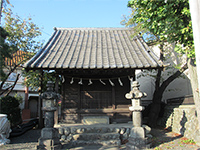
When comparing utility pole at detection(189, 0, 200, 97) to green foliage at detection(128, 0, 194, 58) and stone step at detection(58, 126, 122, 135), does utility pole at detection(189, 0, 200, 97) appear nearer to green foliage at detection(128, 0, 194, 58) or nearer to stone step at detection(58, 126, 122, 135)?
green foliage at detection(128, 0, 194, 58)

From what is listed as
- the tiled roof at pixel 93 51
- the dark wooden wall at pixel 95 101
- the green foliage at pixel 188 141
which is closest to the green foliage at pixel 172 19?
the tiled roof at pixel 93 51

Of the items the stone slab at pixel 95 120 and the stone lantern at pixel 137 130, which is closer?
the stone lantern at pixel 137 130

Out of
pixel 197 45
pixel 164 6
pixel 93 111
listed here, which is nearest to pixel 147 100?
pixel 93 111

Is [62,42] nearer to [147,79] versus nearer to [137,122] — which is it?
[137,122]

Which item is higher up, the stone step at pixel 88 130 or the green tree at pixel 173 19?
the green tree at pixel 173 19

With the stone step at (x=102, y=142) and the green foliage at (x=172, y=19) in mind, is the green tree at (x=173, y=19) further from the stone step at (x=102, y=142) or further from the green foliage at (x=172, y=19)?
the stone step at (x=102, y=142)

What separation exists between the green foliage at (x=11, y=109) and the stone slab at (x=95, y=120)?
191 inches

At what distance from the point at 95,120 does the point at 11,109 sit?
576cm

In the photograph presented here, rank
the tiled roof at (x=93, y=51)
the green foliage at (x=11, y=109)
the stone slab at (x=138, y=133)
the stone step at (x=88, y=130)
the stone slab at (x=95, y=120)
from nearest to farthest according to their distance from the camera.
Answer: the stone slab at (x=138, y=133), the tiled roof at (x=93, y=51), the stone step at (x=88, y=130), the stone slab at (x=95, y=120), the green foliage at (x=11, y=109)

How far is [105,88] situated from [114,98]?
34.6 inches

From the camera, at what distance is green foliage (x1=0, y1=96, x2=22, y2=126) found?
32.1 ft

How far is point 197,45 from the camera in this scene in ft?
7.80

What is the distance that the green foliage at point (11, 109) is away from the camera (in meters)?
9.78

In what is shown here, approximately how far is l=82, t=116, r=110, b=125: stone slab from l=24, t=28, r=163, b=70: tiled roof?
3.58 m
